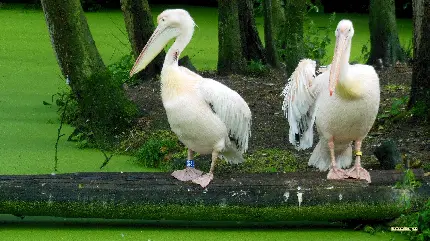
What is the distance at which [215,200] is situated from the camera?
16.8ft

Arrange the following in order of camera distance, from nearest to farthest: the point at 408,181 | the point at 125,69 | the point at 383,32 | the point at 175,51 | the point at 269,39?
the point at 408,181, the point at 175,51, the point at 125,69, the point at 383,32, the point at 269,39

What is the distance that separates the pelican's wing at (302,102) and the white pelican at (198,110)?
32 centimetres

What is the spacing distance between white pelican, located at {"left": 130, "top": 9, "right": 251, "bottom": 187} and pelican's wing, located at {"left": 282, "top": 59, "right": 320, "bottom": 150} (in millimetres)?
322

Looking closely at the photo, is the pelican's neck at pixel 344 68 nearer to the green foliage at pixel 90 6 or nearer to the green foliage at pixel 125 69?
the green foliage at pixel 125 69

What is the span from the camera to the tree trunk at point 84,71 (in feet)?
23.4

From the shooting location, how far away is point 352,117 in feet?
Result: 17.5

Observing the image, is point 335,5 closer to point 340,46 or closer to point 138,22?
point 138,22

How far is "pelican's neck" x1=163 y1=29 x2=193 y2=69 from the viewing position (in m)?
5.50

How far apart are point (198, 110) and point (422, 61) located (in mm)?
2381

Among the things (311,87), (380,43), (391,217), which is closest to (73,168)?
(311,87)

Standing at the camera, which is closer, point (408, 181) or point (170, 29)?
point (408, 181)

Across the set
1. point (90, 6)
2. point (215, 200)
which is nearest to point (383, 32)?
point (215, 200)

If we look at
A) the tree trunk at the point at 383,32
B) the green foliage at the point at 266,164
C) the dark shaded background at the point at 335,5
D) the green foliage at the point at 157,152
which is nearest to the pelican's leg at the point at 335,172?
the green foliage at the point at 266,164

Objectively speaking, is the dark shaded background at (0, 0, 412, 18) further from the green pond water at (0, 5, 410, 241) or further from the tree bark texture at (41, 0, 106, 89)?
the tree bark texture at (41, 0, 106, 89)
